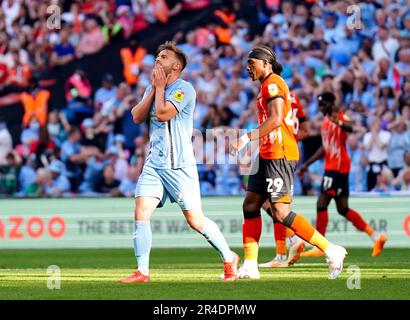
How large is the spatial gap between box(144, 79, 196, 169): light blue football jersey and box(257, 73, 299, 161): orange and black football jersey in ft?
2.87

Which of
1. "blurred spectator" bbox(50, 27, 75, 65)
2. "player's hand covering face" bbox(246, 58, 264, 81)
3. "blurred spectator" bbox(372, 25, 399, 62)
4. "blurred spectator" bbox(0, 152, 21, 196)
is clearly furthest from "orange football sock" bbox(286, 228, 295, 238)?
"blurred spectator" bbox(50, 27, 75, 65)

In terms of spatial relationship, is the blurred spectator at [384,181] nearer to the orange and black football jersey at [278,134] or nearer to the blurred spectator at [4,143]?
the blurred spectator at [4,143]

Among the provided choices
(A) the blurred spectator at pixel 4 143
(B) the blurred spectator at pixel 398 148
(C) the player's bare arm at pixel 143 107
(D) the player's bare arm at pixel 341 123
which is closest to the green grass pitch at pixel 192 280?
(C) the player's bare arm at pixel 143 107

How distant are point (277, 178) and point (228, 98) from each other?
10.3m

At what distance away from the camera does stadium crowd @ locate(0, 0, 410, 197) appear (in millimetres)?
20156

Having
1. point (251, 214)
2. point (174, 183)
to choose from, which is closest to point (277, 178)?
point (251, 214)

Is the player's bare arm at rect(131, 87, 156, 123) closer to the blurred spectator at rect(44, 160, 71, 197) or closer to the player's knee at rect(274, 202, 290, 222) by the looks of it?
the player's knee at rect(274, 202, 290, 222)

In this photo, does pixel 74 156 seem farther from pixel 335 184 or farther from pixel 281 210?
pixel 281 210

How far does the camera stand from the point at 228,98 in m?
21.6

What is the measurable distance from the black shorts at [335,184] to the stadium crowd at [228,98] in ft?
8.94

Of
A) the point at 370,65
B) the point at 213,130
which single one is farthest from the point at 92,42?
the point at 370,65

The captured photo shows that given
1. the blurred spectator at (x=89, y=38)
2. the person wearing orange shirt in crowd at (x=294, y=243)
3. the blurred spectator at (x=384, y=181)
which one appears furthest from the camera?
the blurred spectator at (x=89, y=38)

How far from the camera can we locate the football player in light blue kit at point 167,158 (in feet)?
35.6
